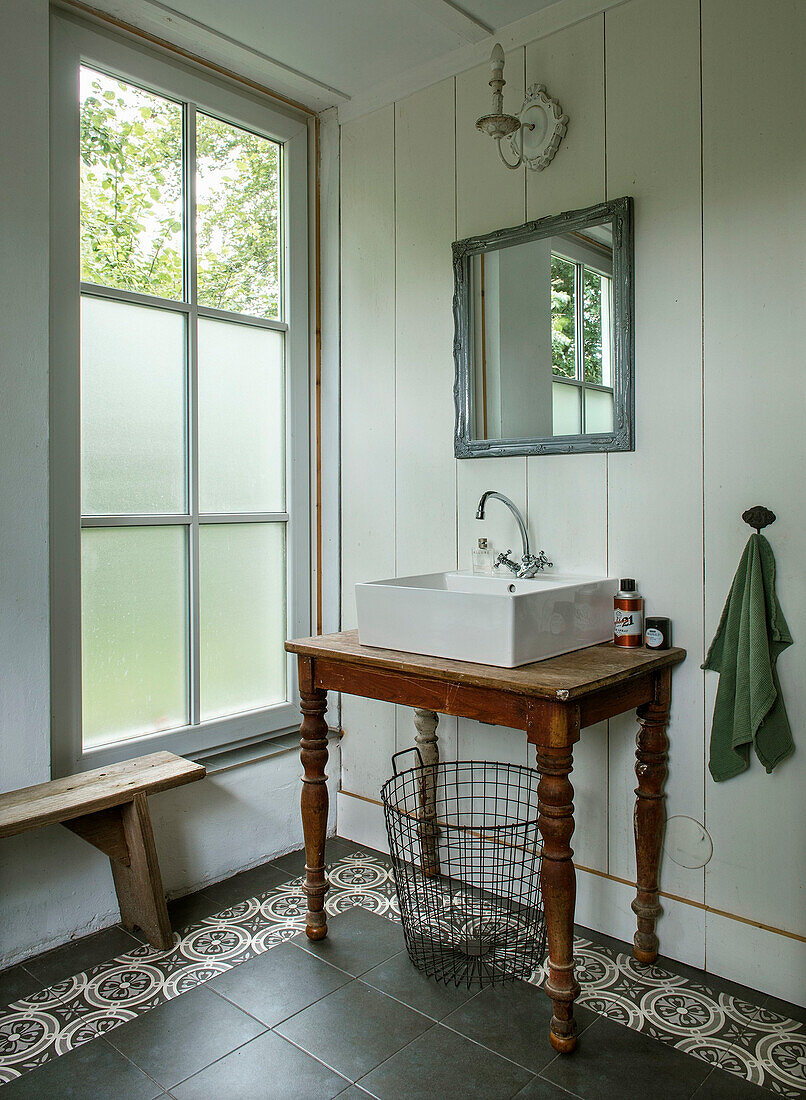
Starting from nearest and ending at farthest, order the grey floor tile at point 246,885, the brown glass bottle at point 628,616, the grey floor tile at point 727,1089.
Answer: the grey floor tile at point 727,1089 → the brown glass bottle at point 628,616 → the grey floor tile at point 246,885

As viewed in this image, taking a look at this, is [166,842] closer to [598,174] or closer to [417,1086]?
[417,1086]

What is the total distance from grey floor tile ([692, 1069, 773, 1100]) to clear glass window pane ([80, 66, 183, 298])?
233 centimetres

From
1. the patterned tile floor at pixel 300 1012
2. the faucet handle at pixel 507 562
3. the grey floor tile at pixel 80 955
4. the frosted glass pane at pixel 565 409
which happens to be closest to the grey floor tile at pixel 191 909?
the patterned tile floor at pixel 300 1012

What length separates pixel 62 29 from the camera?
2.12 metres

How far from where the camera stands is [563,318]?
2166 millimetres

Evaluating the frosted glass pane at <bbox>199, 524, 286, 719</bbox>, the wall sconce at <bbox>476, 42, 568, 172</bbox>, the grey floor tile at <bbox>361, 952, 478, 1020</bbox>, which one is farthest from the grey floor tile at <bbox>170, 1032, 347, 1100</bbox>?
the wall sconce at <bbox>476, 42, 568, 172</bbox>

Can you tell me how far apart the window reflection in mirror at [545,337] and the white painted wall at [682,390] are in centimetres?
9

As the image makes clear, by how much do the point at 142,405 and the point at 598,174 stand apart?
4.54ft

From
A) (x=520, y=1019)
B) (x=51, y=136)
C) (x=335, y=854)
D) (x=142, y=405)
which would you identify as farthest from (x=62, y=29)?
(x=520, y=1019)

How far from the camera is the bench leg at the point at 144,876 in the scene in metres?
2.03

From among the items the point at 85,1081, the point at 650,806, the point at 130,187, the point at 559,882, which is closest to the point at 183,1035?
the point at 85,1081

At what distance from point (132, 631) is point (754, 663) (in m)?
1.63

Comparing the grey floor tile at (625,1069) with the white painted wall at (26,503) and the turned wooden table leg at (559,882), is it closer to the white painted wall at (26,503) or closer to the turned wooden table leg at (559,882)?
the turned wooden table leg at (559,882)

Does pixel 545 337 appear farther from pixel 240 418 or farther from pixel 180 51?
pixel 180 51
